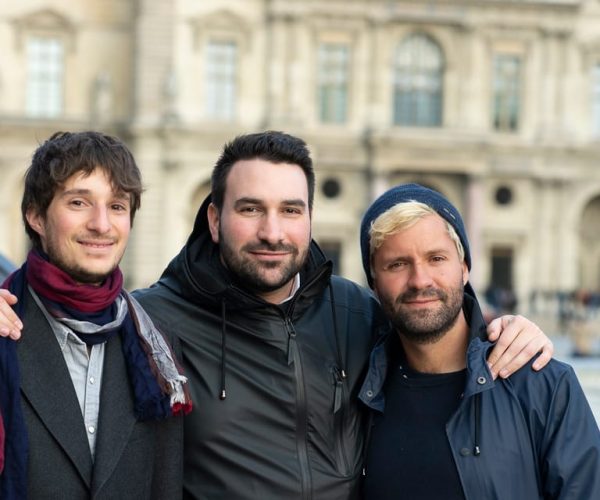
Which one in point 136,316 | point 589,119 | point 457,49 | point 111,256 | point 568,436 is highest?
point 457,49

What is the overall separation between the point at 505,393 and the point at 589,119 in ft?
118

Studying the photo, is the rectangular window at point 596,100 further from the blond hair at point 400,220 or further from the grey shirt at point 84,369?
the grey shirt at point 84,369

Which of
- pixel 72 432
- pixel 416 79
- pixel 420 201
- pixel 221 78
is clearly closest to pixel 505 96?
pixel 416 79

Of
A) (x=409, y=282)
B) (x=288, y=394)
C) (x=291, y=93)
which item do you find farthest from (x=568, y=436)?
(x=291, y=93)

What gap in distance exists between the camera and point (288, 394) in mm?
4328

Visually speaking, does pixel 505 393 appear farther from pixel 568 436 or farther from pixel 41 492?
pixel 41 492

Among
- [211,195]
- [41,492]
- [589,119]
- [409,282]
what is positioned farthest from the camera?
[589,119]

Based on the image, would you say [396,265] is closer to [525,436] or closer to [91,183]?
[525,436]

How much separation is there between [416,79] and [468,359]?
33645 millimetres

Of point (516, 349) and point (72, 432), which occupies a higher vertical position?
point (516, 349)

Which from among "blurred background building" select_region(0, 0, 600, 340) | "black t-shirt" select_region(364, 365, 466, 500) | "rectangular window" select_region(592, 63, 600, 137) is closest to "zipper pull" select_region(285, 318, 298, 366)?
"black t-shirt" select_region(364, 365, 466, 500)

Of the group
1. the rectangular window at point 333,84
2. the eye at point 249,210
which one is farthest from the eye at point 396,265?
the rectangular window at point 333,84

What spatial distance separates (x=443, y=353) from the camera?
4363 millimetres

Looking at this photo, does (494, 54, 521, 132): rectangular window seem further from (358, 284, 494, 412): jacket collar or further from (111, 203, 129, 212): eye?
(111, 203, 129, 212): eye
